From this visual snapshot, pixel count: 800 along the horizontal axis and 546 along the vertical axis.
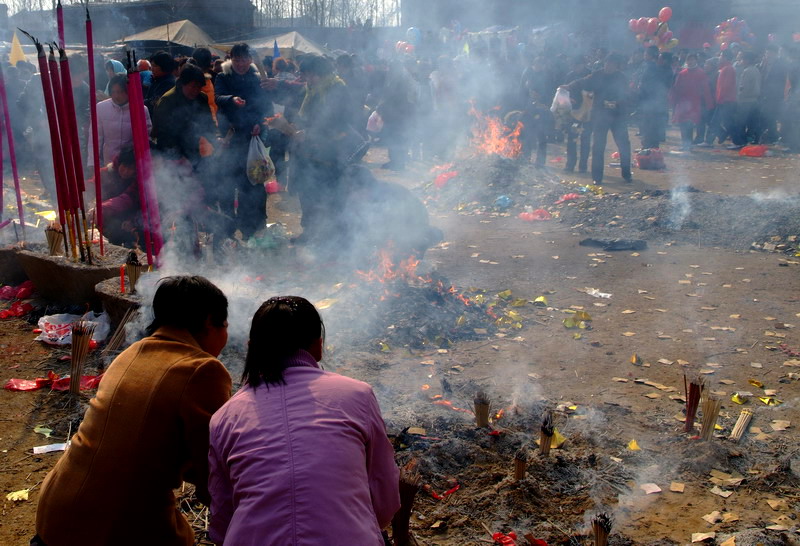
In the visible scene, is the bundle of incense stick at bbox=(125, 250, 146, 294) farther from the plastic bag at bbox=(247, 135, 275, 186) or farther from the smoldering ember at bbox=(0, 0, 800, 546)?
the plastic bag at bbox=(247, 135, 275, 186)

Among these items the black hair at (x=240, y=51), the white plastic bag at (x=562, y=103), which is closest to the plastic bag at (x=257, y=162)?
the black hair at (x=240, y=51)

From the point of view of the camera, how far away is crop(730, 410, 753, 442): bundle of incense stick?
3.96m

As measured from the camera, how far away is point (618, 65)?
11.5 meters

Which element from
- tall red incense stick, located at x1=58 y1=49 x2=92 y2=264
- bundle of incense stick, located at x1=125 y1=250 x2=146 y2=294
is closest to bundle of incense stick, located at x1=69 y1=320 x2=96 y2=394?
→ bundle of incense stick, located at x1=125 y1=250 x2=146 y2=294

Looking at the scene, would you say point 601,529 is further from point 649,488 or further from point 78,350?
point 78,350

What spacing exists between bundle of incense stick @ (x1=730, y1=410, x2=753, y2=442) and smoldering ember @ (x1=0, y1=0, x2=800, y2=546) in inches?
0.6

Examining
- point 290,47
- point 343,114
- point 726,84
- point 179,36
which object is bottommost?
point 343,114

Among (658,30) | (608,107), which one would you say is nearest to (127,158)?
(608,107)

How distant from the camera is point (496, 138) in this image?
13.7m

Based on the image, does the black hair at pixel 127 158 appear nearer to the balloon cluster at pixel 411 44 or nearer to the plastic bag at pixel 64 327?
the plastic bag at pixel 64 327

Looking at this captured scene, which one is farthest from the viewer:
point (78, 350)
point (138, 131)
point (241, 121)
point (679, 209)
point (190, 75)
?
point (679, 209)

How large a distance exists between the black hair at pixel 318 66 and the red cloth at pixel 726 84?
37.2 ft

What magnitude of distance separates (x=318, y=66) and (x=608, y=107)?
19.4 ft

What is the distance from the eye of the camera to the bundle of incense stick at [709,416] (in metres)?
3.79
